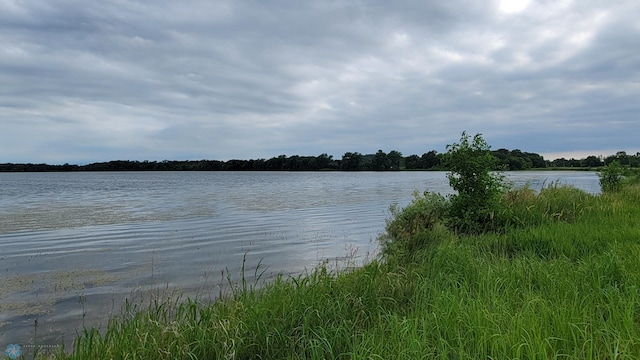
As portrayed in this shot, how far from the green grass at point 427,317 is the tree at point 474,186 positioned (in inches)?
155

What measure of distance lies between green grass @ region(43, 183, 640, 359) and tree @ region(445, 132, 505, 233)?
3928mm

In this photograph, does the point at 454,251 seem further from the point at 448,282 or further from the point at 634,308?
the point at 634,308

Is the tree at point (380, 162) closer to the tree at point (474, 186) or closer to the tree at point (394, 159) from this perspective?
the tree at point (394, 159)

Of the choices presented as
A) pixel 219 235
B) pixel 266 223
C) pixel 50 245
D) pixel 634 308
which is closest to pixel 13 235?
pixel 50 245

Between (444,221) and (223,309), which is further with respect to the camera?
(444,221)

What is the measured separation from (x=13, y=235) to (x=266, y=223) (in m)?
10.6

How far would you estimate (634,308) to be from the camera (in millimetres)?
4258

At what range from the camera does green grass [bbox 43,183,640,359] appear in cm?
365

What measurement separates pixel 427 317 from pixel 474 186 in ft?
28.4

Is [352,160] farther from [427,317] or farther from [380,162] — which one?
[427,317]

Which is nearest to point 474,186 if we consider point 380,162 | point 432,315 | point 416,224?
point 416,224

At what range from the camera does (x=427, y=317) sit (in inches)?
176

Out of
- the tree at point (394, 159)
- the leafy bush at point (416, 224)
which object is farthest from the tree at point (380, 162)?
the leafy bush at point (416, 224)

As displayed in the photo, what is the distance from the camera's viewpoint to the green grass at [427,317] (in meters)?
3.65
